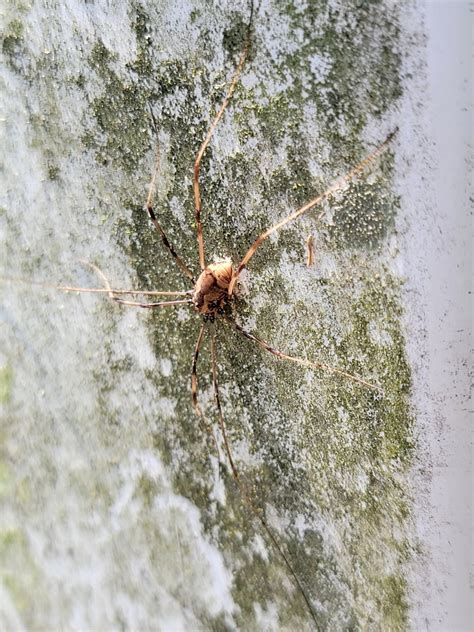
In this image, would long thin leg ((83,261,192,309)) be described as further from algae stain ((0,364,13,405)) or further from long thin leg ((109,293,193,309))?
algae stain ((0,364,13,405))

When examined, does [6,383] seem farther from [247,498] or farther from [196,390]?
[247,498]

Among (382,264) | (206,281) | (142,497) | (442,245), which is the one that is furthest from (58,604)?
(442,245)

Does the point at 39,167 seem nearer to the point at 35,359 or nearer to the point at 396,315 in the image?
the point at 35,359

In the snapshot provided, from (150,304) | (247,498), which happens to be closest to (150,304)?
(150,304)

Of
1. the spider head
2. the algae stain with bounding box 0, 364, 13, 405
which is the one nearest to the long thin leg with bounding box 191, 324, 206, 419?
the spider head

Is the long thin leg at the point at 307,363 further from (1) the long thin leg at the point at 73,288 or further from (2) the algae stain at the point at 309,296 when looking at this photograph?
(1) the long thin leg at the point at 73,288
